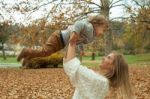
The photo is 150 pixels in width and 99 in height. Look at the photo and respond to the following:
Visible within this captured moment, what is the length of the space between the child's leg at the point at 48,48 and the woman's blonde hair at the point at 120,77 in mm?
596

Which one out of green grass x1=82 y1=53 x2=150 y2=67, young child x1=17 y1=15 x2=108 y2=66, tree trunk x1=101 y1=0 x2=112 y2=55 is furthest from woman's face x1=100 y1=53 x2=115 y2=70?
green grass x1=82 y1=53 x2=150 y2=67

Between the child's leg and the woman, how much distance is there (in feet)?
1.54

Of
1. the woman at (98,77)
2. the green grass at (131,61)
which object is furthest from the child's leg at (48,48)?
the green grass at (131,61)

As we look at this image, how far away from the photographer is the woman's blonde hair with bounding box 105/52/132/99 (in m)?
3.88

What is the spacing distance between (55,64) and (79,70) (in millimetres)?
29929

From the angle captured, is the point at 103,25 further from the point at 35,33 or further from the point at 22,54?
the point at 35,33

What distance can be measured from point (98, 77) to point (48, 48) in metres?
0.72

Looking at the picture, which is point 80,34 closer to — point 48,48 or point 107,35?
point 48,48

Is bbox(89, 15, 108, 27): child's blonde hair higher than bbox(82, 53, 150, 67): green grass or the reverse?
higher

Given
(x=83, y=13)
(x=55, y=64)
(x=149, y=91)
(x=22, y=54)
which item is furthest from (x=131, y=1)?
(x=22, y=54)

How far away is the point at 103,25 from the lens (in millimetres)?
4074

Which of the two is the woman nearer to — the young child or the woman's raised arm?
the woman's raised arm

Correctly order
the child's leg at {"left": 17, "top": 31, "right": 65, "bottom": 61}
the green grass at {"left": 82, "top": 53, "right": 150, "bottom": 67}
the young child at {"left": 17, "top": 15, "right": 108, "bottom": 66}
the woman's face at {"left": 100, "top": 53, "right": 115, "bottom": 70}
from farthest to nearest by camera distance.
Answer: the green grass at {"left": 82, "top": 53, "right": 150, "bottom": 67}
the child's leg at {"left": 17, "top": 31, "right": 65, "bottom": 61}
the young child at {"left": 17, "top": 15, "right": 108, "bottom": 66}
the woman's face at {"left": 100, "top": 53, "right": 115, "bottom": 70}

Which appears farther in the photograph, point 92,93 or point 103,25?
point 103,25
